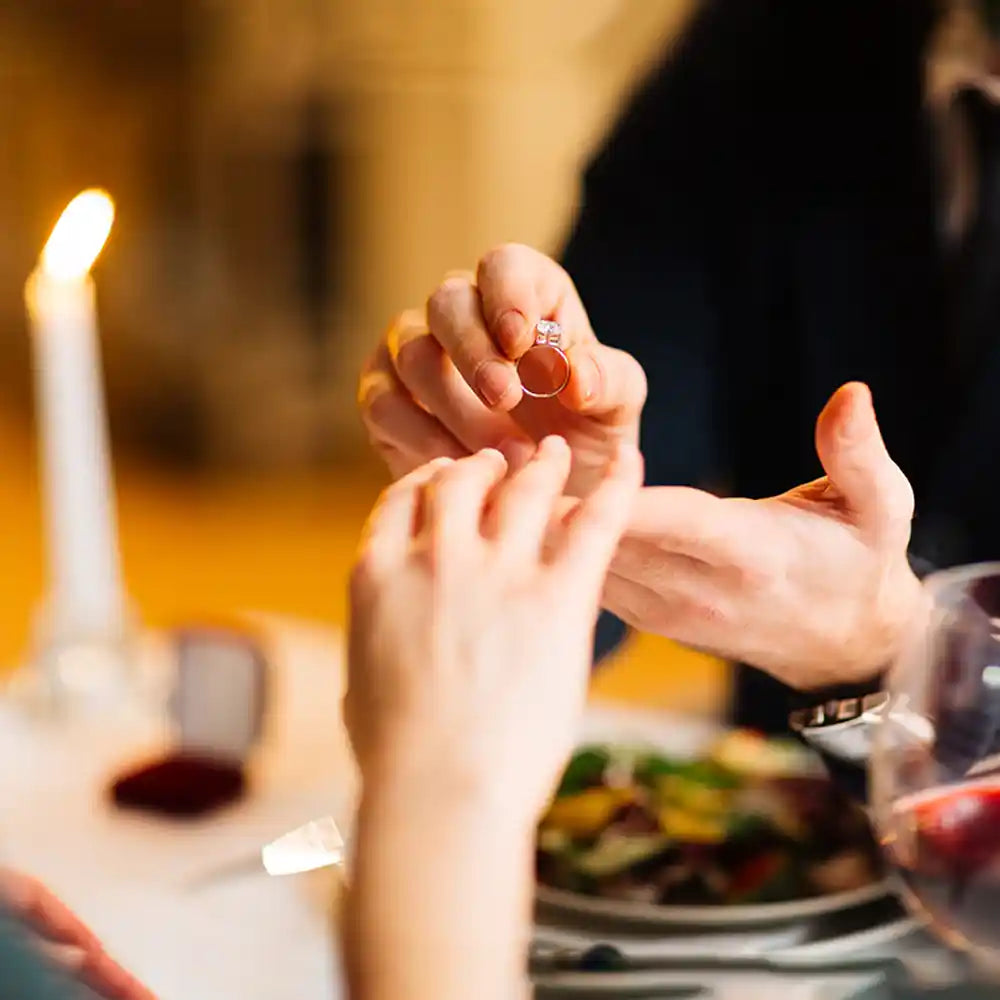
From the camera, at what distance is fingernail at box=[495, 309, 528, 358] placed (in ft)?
1.18

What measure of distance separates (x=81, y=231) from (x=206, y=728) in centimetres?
23

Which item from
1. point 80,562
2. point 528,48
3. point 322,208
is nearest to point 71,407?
point 80,562

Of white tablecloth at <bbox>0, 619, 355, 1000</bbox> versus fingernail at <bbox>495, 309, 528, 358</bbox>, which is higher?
fingernail at <bbox>495, 309, 528, 358</bbox>

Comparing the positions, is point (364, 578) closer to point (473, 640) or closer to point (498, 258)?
point (473, 640)

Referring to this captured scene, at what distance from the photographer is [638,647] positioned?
56cm

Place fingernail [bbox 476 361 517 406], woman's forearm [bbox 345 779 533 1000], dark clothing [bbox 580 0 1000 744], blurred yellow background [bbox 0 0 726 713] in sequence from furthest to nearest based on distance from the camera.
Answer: blurred yellow background [bbox 0 0 726 713], dark clothing [bbox 580 0 1000 744], fingernail [bbox 476 361 517 406], woman's forearm [bbox 345 779 533 1000]

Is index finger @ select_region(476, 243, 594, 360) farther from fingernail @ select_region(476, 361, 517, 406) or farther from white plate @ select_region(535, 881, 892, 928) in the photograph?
white plate @ select_region(535, 881, 892, 928)

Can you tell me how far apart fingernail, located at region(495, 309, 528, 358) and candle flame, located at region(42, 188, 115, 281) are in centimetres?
22

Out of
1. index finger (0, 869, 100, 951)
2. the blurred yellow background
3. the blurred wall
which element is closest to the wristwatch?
index finger (0, 869, 100, 951)

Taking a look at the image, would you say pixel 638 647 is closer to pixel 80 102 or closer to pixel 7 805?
pixel 7 805

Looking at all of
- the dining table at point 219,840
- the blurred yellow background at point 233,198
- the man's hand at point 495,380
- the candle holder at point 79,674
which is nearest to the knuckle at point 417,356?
the man's hand at point 495,380

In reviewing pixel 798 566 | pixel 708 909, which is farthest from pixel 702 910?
pixel 798 566

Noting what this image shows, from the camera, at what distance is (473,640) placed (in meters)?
0.24

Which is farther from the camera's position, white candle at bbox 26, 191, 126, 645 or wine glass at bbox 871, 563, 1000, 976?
white candle at bbox 26, 191, 126, 645
